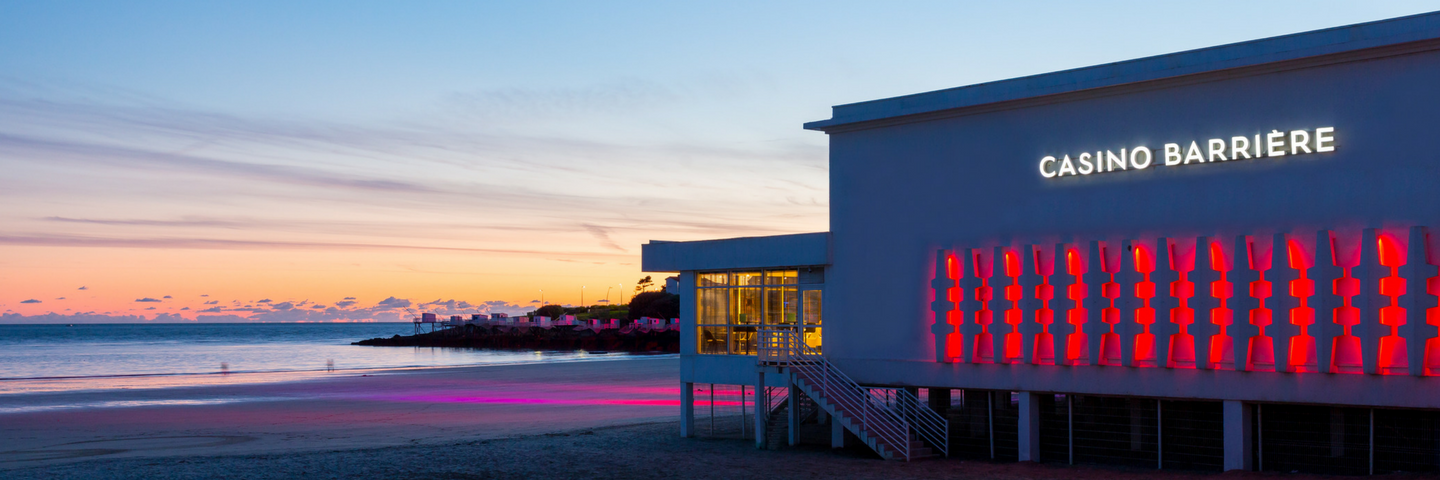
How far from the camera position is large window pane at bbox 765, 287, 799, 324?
26.7 meters

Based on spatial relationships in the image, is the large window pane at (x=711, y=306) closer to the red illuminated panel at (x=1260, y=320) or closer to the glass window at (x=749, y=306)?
the glass window at (x=749, y=306)

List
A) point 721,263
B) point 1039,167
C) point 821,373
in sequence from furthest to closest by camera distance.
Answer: point 721,263
point 821,373
point 1039,167

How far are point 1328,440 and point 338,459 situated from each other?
21038 millimetres

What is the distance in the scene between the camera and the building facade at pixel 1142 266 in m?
17.9

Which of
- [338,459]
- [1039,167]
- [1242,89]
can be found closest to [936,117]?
[1039,167]

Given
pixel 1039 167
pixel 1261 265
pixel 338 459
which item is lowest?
pixel 338 459

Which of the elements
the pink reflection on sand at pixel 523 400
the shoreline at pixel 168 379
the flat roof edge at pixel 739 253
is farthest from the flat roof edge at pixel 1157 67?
the shoreline at pixel 168 379

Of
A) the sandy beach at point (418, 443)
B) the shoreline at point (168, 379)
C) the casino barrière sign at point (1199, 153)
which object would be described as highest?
the casino barrière sign at point (1199, 153)

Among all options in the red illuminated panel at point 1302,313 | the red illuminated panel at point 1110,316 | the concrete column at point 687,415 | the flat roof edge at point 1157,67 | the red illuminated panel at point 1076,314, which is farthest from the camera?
the concrete column at point 687,415

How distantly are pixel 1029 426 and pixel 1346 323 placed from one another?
6.40 m

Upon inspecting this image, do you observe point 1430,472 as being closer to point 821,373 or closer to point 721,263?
point 821,373

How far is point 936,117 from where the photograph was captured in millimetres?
23609

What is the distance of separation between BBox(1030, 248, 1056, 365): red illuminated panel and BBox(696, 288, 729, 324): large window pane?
8.58 metres

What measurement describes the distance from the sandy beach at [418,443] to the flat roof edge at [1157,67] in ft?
24.3
